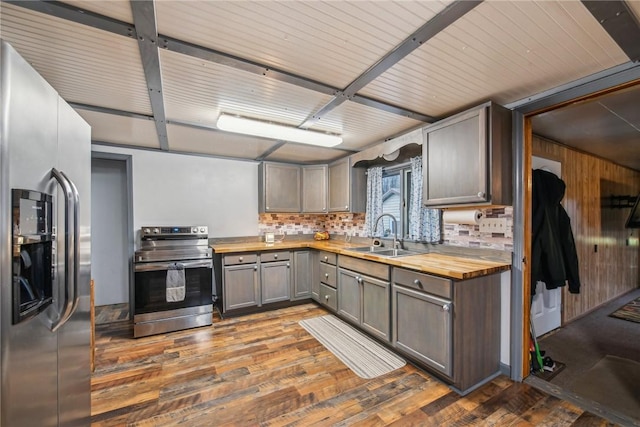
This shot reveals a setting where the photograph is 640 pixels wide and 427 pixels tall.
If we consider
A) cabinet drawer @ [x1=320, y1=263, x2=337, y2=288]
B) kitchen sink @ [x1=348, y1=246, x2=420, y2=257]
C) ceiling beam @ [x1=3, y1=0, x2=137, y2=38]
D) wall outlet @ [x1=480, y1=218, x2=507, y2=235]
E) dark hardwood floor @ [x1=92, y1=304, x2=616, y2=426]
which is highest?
ceiling beam @ [x1=3, y1=0, x2=137, y2=38]

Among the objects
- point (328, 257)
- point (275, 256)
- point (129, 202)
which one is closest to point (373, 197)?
point (328, 257)

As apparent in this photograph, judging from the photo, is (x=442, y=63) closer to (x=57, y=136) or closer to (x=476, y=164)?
(x=476, y=164)

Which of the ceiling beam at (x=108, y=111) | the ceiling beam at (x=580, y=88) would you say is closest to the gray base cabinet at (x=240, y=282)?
the ceiling beam at (x=108, y=111)

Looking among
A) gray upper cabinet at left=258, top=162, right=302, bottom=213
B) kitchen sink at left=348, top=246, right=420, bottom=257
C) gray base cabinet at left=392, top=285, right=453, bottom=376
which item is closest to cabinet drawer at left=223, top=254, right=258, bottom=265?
gray upper cabinet at left=258, top=162, right=302, bottom=213

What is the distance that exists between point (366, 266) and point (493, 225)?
3.90 feet

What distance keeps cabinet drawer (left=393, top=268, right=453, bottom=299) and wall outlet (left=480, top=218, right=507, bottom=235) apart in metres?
0.74

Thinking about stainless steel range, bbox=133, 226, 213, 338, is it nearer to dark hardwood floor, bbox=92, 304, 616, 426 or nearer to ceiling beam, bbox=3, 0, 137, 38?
dark hardwood floor, bbox=92, 304, 616, 426

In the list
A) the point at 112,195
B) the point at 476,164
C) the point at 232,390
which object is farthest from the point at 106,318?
the point at 476,164

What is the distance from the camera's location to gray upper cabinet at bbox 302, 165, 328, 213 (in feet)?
13.6

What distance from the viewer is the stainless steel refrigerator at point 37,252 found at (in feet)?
2.66

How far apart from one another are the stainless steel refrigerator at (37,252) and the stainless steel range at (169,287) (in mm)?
1750

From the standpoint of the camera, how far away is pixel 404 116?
2.50 metres

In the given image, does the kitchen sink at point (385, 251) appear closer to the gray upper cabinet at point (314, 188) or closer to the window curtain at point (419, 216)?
the window curtain at point (419, 216)

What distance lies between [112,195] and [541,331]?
5.55 meters
